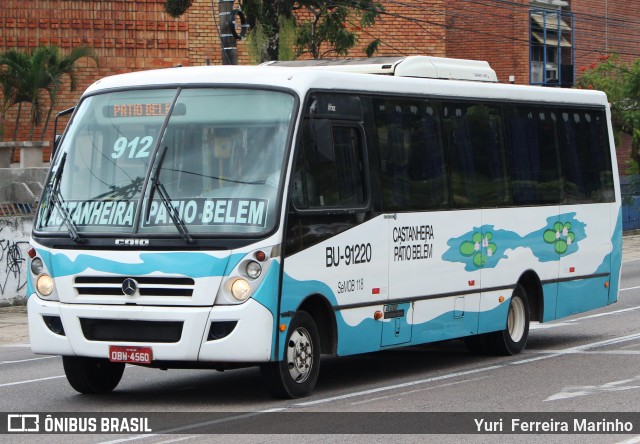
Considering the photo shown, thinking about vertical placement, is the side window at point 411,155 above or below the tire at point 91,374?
above

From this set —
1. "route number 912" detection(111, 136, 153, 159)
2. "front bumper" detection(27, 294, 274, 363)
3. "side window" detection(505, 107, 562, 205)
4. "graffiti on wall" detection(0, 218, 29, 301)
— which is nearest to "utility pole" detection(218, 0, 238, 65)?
"graffiti on wall" detection(0, 218, 29, 301)

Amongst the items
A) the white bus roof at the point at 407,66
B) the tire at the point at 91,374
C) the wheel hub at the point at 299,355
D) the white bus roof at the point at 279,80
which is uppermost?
the white bus roof at the point at 407,66

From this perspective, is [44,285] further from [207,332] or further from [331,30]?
[331,30]

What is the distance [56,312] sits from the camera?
10.9m

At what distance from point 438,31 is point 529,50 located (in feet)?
36.7

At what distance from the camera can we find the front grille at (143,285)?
10477 mm

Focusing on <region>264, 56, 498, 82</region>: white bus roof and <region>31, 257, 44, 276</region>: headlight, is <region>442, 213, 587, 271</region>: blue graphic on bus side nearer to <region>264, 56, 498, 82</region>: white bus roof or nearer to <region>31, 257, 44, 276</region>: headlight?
<region>264, 56, 498, 82</region>: white bus roof

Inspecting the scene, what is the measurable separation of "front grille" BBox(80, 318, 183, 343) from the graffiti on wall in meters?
11.6

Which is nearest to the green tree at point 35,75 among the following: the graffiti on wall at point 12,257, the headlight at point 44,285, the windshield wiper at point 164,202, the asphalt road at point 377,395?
the graffiti on wall at point 12,257

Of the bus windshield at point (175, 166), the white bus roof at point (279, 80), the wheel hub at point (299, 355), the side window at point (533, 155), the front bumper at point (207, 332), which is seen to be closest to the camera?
the front bumper at point (207, 332)

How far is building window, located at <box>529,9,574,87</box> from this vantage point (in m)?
49.8

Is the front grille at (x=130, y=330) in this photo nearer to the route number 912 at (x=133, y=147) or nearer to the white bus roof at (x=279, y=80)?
the route number 912 at (x=133, y=147)

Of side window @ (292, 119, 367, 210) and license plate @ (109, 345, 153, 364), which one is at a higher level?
side window @ (292, 119, 367, 210)

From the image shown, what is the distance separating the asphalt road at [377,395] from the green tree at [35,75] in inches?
546
